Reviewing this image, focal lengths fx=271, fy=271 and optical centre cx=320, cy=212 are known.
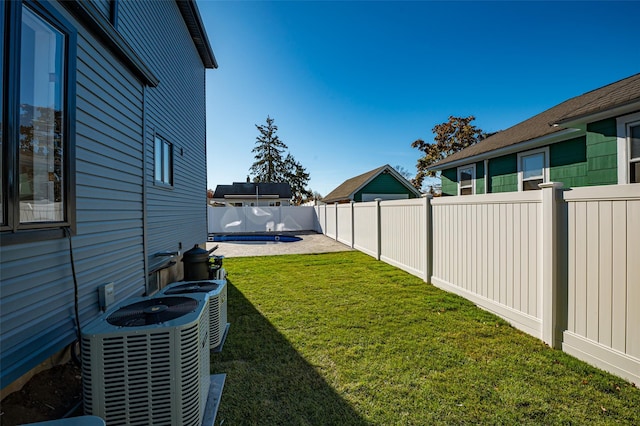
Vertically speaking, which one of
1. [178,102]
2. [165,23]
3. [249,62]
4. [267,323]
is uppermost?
[249,62]

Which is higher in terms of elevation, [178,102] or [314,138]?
[314,138]

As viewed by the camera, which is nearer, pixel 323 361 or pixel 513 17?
pixel 323 361

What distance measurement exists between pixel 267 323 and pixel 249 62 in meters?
9.84

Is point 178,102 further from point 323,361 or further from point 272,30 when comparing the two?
point 323,361

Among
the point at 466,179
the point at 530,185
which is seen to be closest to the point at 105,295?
the point at 530,185

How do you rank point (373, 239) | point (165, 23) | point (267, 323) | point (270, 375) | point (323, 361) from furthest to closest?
point (373, 239) < point (165, 23) < point (267, 323) < point (323, 361) < point (270, 375)

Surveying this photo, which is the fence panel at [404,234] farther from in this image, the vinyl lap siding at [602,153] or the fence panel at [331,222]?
the fence panel at [331,222]

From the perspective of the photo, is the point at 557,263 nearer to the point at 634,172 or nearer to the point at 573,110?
the point at 634,172

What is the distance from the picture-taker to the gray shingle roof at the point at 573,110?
5.57 m

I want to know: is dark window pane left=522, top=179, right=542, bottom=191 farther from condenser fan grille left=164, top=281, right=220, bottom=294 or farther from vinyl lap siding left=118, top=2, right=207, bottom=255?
vinyl lap siding left=118, top=2, right=207, bottom=255

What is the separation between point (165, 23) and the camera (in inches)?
217

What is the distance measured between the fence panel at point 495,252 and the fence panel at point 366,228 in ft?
10.7

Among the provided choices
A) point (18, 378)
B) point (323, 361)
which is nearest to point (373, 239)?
point (323, 361)

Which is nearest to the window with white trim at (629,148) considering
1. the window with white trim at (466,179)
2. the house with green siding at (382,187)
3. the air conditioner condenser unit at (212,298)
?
the window with white trim at (466,179)
